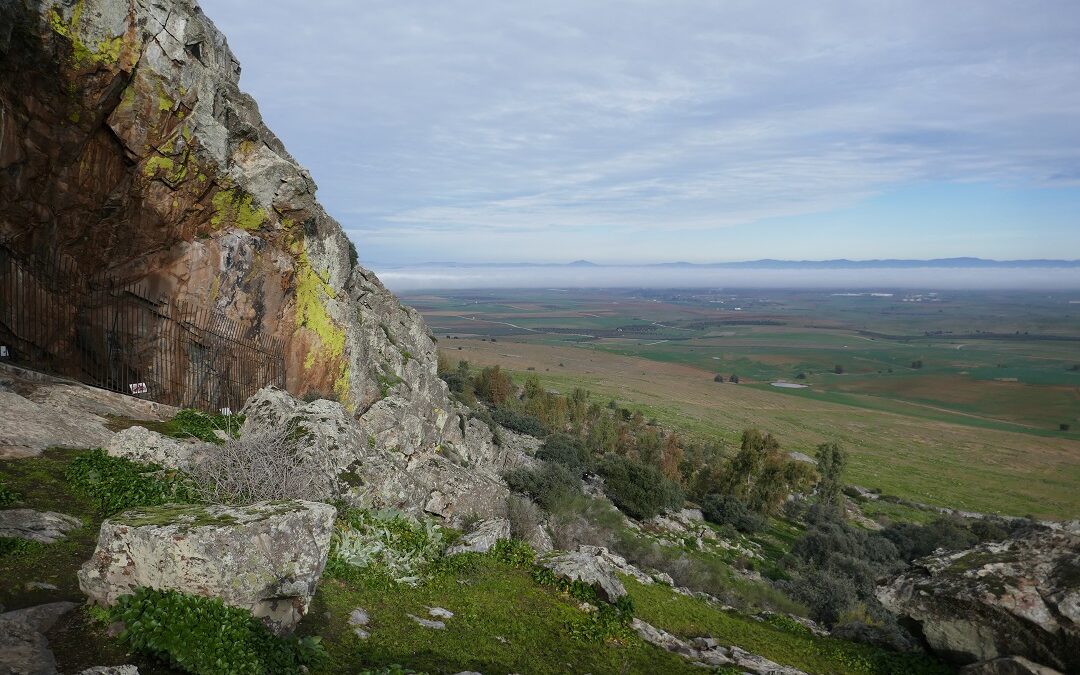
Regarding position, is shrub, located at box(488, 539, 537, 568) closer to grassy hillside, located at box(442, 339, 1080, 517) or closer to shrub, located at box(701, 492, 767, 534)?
shrub, located at box(701, 492, 767, 534)

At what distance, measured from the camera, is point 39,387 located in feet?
44.2

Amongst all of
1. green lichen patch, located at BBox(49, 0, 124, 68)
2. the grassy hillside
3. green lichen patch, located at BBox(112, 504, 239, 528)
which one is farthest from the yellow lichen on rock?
the grassy hillside

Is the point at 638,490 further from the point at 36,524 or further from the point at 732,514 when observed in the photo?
the point at 36,524

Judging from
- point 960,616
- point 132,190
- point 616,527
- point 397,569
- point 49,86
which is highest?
point 49,86

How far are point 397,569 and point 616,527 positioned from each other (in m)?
19.1

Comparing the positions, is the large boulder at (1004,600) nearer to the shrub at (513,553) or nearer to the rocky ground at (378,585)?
the rocky ground at (378,585)

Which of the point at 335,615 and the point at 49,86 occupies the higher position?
the point at 49,86

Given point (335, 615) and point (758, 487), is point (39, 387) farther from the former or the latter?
point (758, 487)

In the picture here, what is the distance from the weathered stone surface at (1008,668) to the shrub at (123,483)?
13.6 metres

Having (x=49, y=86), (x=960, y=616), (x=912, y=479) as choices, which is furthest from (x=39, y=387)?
(x=912, y=479)

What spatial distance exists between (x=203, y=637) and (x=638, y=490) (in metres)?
36.6

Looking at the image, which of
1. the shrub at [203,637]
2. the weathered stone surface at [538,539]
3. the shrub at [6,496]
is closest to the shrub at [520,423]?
the weathered stone surface at [538,539]

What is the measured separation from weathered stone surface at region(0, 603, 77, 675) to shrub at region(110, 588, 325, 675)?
634 mm

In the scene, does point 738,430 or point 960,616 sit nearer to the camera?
point 960,616
